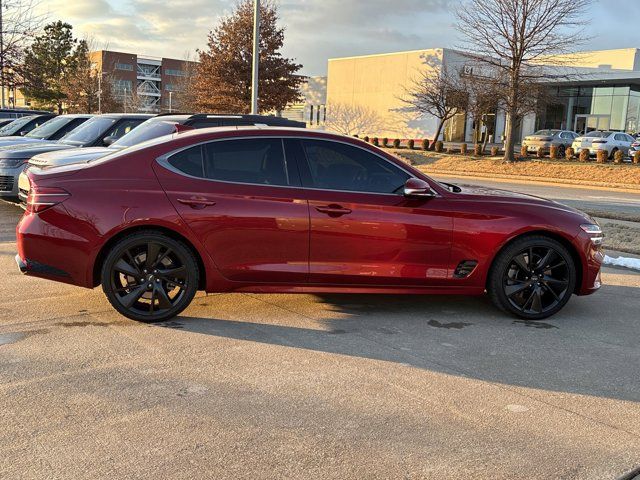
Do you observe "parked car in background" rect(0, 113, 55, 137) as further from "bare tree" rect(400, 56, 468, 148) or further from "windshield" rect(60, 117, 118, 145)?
"bare tree" rect(400, 56, 468, 148)

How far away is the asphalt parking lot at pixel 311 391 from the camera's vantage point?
123 inches

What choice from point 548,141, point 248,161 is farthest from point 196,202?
point 548,141

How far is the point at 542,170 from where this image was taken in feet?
91.4

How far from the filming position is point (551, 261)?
5.78m

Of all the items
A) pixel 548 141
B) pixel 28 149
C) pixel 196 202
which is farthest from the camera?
pixel 548 141

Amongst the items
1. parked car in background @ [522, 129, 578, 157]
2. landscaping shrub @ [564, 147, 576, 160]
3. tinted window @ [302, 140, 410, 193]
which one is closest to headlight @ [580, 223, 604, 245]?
tinted window @ [302, 140, 410, 193]

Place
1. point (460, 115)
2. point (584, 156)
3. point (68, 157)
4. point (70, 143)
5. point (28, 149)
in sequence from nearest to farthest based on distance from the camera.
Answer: point (68, 157) → point (28, 149) → point (70, 143) → point (584, 156) → point (460, 115)

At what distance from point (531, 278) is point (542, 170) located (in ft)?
78.1

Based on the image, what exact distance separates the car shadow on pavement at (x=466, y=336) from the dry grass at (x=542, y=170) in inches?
813

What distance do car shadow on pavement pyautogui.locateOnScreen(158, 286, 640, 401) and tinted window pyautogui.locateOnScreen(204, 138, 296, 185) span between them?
1242mm

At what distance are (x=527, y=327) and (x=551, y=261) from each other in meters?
0.69

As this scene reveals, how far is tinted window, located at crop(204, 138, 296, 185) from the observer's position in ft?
17.2

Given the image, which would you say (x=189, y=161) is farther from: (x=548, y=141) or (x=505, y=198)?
(x=548, y=141)

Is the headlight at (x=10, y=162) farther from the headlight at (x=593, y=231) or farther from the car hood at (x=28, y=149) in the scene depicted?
the headlight at (x=593, y=231)
